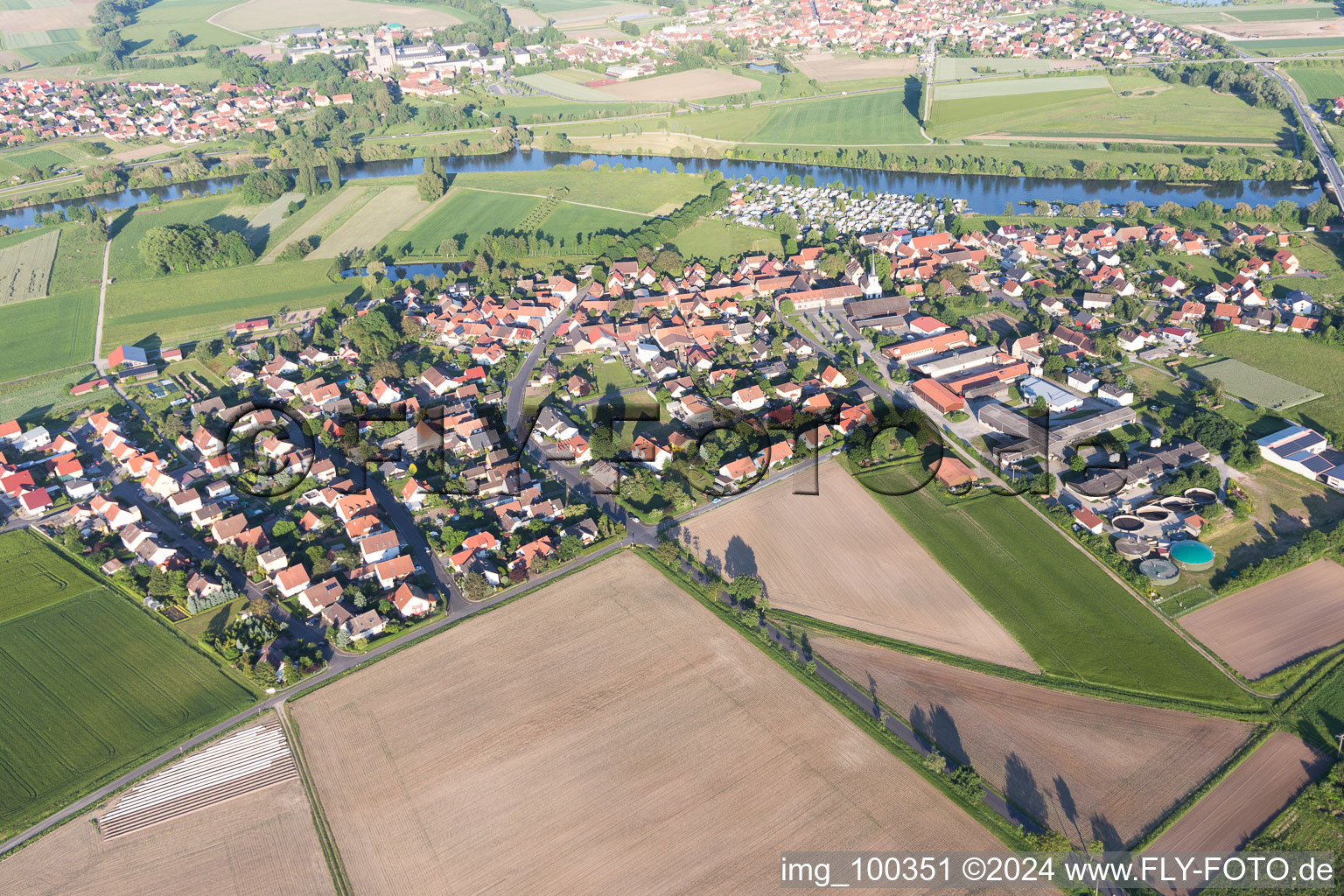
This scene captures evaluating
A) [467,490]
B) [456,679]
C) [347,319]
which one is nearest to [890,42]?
[347,319]

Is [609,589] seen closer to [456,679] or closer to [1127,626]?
[456,679]

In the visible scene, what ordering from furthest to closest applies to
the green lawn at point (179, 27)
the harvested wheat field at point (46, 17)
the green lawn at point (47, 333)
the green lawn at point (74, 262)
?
the harvested wheat field at point (46, 17) < the green lawn at point (179, 27) < the green lawn at point (74, 262) < the green lawn at point (47, 333)

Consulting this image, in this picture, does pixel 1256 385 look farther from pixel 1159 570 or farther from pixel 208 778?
pixel 208 778

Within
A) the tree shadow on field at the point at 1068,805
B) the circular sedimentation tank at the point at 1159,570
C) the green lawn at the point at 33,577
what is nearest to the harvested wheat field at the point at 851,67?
the circular sedimentation tank at the point at 1159,570

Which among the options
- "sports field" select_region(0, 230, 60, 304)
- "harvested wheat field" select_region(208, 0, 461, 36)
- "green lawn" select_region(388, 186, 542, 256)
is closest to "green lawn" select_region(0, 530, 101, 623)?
"sports field" select_region(0, 230, 60, 304)

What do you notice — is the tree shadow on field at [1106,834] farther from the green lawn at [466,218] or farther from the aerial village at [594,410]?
the green lawn at [466,218]

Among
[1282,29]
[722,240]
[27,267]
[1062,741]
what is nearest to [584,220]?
[722,240]

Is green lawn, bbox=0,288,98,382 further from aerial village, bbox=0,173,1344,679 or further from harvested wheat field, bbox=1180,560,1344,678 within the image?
harvested wheat field, bbox=1180,560,1344,678
